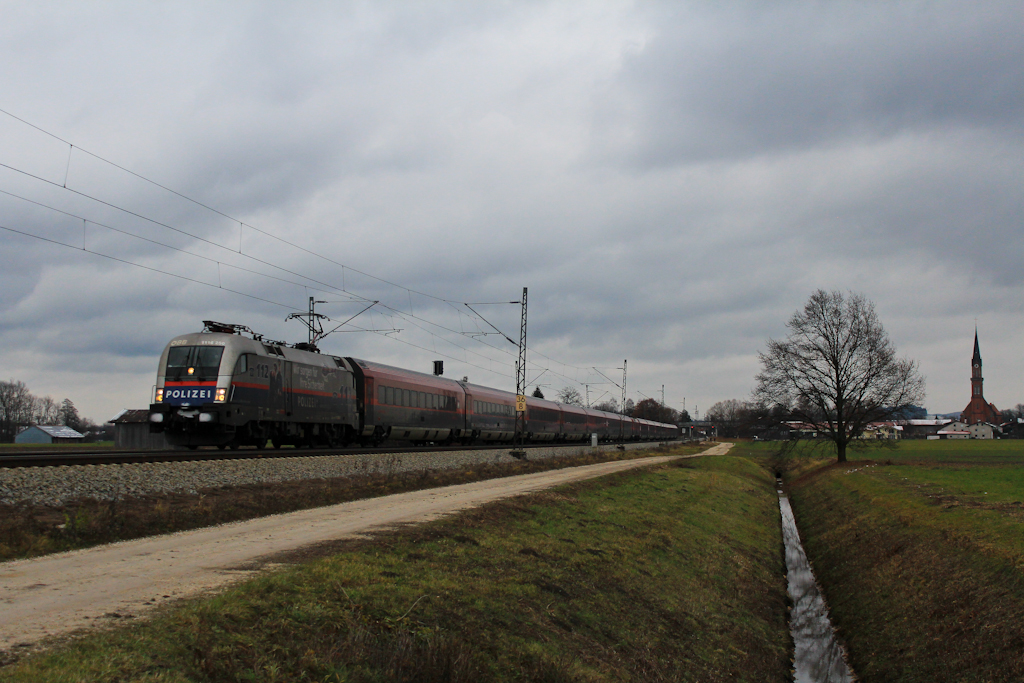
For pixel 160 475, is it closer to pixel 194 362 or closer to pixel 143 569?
pixel 143 569

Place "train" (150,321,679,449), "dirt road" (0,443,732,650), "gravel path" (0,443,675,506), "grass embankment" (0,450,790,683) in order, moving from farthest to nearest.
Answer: "train" (150,321,679,449), "gravel path" (0,443,675,506), "dirt road" (0,443,732,650), "grass embankment" (0,450,790,683)

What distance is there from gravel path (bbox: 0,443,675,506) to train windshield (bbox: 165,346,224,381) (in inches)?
213

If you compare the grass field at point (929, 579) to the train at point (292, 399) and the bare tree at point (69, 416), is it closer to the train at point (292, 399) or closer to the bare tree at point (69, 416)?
the train at point (292, 399)

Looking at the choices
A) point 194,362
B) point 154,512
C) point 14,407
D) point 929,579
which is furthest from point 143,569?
point 14,407

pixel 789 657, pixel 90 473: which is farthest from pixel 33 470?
pixel 789 657

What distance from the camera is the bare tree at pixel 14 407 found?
127 m

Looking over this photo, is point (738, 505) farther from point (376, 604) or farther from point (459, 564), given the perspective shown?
point (376, 604)

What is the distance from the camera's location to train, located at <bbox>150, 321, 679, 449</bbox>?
83.3 ft

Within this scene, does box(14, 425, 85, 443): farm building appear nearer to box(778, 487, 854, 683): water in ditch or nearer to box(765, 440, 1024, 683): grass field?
box(765, 440, 1024, 683): grass field

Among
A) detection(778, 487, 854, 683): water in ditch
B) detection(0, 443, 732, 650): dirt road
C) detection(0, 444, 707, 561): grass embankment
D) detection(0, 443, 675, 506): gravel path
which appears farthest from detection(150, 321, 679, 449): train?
detection(778, 487, 854, 683): water in ditch

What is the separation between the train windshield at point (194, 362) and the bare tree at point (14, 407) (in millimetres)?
121371

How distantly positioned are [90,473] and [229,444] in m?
12.1

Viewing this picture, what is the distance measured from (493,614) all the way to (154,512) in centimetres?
696

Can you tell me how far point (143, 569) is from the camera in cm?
1012
